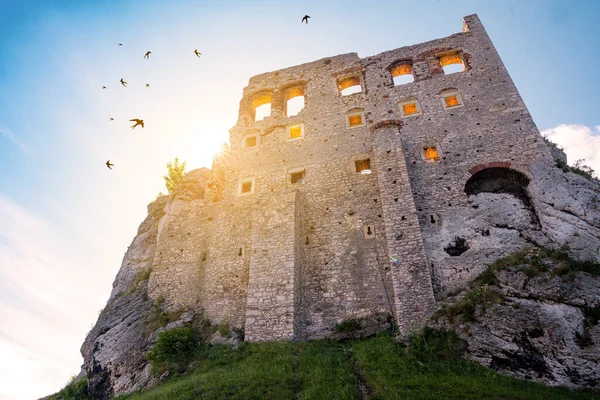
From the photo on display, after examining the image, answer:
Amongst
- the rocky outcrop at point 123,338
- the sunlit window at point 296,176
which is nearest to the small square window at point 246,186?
the sunlit window at point 296,176

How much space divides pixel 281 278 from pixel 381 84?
12520 mm

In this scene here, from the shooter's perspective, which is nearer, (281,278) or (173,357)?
(173,357)

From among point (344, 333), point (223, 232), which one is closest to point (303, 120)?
point (223, 232)

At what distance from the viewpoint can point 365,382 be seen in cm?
994

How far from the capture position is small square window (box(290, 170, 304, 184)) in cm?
1869

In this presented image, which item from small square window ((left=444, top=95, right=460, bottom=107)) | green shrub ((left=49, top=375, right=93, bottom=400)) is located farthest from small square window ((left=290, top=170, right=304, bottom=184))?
green shrub ((left=49, top=375, right=93, bottom=400))

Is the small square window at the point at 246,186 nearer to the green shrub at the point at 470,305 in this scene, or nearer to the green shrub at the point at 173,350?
the green shrub at the point at 173,350

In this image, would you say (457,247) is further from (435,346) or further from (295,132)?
(295,132)

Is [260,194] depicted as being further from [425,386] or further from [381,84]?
[425,386]

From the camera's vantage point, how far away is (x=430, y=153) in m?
17.4

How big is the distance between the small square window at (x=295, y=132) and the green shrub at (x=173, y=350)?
452 inches

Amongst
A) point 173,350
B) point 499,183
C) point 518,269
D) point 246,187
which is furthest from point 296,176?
point 518,269

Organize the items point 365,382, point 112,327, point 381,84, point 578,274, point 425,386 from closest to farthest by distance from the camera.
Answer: point 425,386 → point 365,382 → point 578,274 → point 112,327 → point 381,84

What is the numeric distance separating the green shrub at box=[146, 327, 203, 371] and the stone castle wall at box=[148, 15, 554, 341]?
5.31 feet
